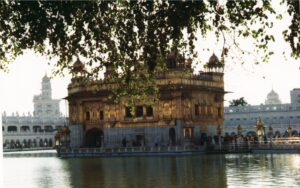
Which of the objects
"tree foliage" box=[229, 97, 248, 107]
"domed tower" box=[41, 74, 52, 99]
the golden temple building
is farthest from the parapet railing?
"domed tower" box=[41, 74, 52, 99]

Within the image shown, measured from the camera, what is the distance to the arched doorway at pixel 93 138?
59.3m

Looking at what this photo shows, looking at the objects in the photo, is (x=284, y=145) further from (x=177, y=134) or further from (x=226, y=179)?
(x=226, y=179)

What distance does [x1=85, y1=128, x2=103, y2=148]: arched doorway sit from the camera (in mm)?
59281

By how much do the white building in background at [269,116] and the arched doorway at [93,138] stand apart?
31094 millimetres

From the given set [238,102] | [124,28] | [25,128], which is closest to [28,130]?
[25,128]

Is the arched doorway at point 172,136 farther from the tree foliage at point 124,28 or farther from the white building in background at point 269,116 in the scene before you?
the tree foliage at point 124,28

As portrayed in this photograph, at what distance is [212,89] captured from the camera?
5750 centimetres

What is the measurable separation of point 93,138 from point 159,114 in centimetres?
947

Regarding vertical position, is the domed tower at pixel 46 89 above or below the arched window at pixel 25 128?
above

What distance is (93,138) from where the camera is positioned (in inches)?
2366

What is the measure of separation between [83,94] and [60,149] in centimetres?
580

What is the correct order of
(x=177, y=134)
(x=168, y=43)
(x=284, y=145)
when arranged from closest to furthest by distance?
1. (x=168, y=43)
2. (x=284, y=145)
3. (x=177, y=134)

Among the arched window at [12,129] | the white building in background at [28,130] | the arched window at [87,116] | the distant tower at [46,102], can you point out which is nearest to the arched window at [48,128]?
the white building in background at [28,130]

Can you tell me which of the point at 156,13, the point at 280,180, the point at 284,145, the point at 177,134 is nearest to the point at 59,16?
the point at 156,13
